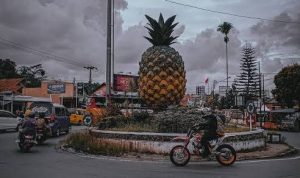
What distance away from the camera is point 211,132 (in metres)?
13.2

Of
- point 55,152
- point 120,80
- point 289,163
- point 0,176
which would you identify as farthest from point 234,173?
point 120,80

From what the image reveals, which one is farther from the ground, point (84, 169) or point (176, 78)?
point (176, 78)

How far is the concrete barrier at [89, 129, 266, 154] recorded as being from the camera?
15.7 meters

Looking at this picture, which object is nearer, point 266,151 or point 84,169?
point 84,169

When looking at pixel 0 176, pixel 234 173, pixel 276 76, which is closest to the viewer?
pixel 0 176

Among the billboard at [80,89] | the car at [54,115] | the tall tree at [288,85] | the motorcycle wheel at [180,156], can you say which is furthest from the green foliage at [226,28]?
the motorcycle wheel at [180,156]

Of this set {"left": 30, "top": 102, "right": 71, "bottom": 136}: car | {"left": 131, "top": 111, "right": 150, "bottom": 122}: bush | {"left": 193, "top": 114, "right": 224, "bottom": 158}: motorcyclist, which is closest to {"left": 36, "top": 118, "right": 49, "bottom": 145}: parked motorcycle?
{"left": 131, "top": 111, "right": 150, "bottom": 122}: bush

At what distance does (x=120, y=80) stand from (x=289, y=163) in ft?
178

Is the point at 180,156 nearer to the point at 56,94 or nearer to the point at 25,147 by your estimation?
the point at 25,147

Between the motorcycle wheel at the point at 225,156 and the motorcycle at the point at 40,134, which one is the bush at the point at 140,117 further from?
the motorcycle wheel at the point at 225,156

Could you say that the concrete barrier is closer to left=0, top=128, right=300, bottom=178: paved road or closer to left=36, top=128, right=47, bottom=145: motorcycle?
left=0, top=128, right=300, bottom=178: paved road

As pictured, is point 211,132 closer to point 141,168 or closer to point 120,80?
point 141,168

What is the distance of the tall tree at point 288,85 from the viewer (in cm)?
6119

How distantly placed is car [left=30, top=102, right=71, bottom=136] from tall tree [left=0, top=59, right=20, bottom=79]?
57184mm
